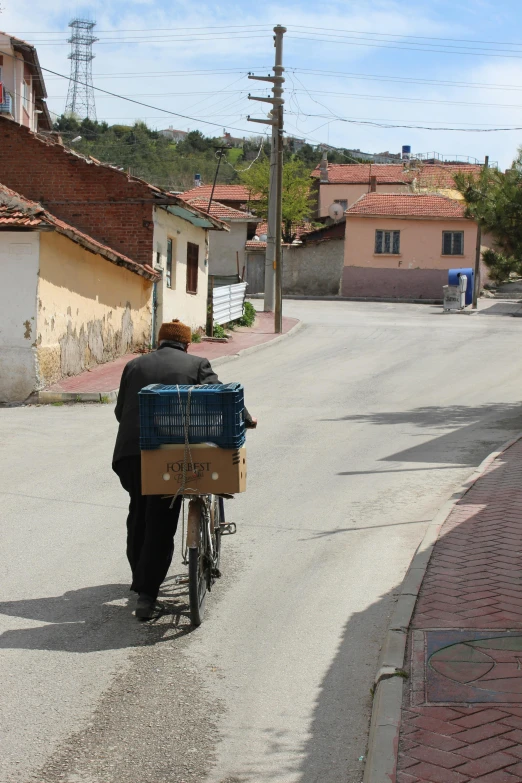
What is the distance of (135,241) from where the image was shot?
78.5ft

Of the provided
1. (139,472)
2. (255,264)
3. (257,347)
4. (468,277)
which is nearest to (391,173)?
(255,264)

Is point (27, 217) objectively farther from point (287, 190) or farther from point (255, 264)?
point (287, 190)

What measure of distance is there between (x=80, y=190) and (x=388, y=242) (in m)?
26.1

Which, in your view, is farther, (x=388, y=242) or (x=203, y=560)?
(x=388, y=242)

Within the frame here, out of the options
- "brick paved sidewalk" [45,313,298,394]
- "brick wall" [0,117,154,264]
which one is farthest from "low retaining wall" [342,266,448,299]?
"brick wall" [0,117,154,264]

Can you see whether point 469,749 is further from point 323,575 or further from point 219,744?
point 323,575

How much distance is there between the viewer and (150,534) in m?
5.93

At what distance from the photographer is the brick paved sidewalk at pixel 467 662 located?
391cm

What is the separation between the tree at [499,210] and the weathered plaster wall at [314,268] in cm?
3352

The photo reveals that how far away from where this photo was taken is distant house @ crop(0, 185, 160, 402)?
17.3 m

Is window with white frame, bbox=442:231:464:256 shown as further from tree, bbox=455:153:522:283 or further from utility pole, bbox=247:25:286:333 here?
tree, bbox=455:153:522:283

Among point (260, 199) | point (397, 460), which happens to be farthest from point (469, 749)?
point (260, 199)

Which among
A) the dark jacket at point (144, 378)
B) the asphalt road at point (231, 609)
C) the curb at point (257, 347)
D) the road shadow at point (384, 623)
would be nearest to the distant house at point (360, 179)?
the curb at point (257, 347)

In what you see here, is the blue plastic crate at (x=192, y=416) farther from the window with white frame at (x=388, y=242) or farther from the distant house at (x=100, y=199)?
the window with white frame at (x=388, y=242)
